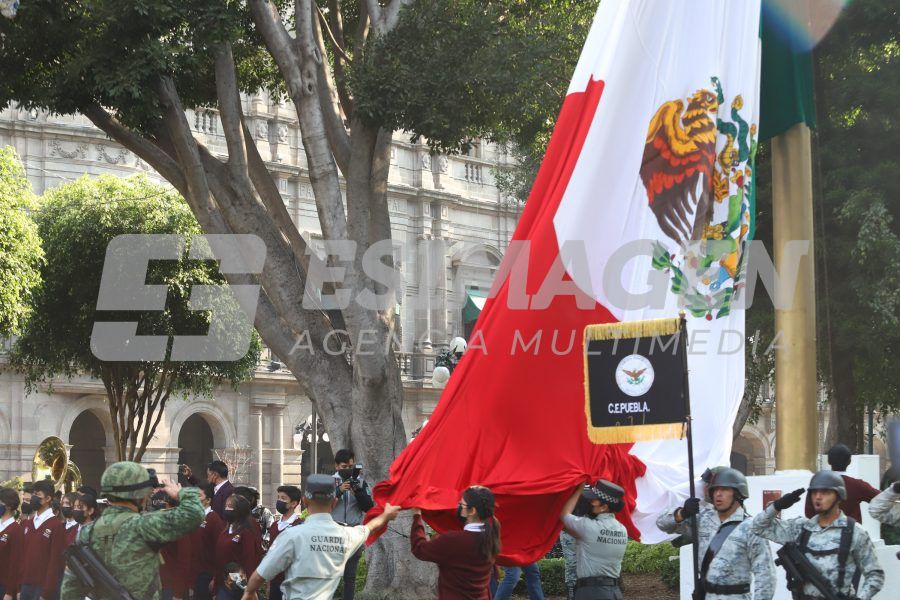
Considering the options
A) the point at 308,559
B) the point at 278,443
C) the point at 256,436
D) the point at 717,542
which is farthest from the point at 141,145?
the point at 278,443

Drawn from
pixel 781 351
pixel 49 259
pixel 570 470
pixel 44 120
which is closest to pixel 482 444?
pixel 570 470

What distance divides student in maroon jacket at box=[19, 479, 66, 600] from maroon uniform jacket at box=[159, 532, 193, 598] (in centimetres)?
198

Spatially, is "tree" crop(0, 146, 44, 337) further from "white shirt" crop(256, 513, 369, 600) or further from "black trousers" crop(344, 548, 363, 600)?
"white shirt" crop(256, 513, 369, 600)

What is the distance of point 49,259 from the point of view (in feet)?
94.1

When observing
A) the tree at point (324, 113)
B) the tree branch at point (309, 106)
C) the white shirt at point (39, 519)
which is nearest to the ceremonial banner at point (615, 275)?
the tree at point (324, 113)

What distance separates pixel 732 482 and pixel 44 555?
827 cm

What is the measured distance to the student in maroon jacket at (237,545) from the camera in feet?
38.0

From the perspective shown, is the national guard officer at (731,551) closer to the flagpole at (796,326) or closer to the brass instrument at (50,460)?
the flagpole at (796,326)

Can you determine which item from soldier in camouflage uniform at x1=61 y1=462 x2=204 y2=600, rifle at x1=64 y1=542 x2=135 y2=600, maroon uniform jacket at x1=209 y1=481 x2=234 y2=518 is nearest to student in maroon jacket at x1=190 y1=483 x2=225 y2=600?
maroon uniform jacket at x1=209 y1=481 x2=234 y2=518

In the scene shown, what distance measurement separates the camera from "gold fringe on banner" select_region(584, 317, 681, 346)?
8.96 meters

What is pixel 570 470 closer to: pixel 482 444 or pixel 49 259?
pixel 482 444

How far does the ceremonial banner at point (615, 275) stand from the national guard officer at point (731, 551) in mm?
812

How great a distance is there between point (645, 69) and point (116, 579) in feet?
18.9

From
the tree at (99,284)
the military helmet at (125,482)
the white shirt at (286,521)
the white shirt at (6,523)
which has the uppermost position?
the tree at (99,284)
